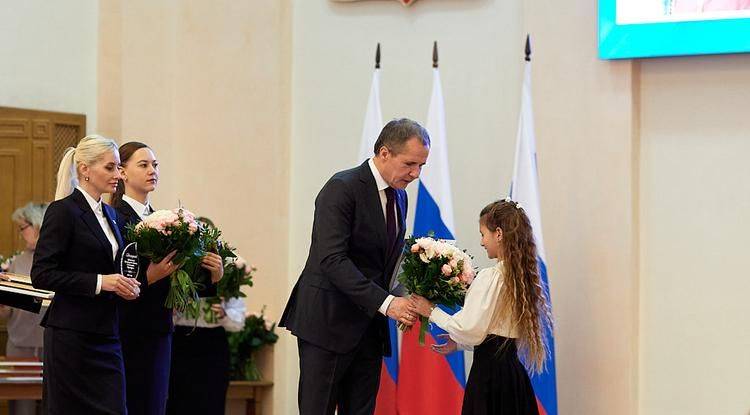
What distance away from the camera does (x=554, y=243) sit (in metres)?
6.41

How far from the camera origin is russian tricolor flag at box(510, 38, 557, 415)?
6.03m

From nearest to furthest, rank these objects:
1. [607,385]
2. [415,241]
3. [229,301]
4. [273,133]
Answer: [415,241], [607,385], [229,301], [273,133]

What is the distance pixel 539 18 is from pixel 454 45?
0.60 m

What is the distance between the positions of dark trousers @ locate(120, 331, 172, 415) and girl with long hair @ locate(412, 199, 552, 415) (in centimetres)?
118

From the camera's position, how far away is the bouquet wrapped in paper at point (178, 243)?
15.9ft

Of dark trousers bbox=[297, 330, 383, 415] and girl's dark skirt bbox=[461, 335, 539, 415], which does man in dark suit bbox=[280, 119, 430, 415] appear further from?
girl's dark skirt bbox=[461, 335, 539, 415]

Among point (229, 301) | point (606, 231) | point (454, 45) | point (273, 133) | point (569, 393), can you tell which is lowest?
point (569, 393)

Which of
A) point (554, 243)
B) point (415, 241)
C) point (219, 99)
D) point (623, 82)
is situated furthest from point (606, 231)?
point (219, 99)

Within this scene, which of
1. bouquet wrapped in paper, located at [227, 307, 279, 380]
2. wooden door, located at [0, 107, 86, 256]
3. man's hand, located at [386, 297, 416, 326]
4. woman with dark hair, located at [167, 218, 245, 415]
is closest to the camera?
man's hand, located at [386, 297, 416, 326]

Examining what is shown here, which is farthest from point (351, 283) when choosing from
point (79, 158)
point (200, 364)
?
point (200, 364)

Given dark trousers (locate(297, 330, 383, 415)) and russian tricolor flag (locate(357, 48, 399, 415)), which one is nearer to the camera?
dark trousers (locate(297, 330, 383, 415))

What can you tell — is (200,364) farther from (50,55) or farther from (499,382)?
(50,55)

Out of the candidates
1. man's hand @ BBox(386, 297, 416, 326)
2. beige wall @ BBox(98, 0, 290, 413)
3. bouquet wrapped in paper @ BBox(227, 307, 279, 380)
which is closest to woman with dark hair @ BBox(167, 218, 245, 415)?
bouquet wrapped in paper @ BBox(227, 307, 279, 380)

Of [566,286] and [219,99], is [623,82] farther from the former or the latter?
[219,99]
